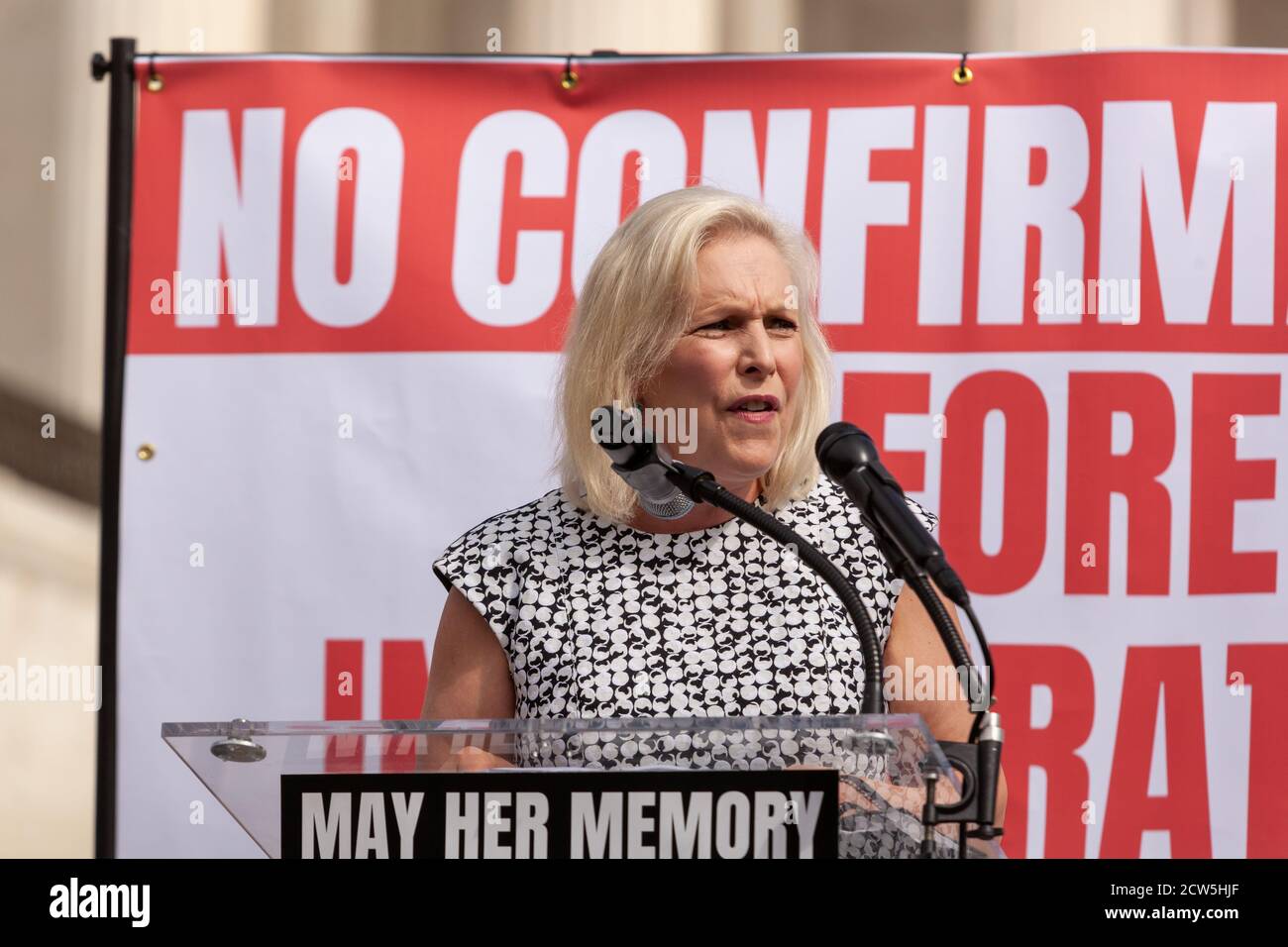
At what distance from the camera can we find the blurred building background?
10.8 feet

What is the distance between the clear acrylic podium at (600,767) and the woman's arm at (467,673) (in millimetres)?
493

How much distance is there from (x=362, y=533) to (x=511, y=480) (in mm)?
287

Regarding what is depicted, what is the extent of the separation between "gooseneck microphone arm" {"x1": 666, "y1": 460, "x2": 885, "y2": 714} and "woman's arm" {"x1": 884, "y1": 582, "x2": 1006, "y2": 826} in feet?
1.26

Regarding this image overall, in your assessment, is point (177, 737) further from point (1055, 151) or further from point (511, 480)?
point (1055, 151)

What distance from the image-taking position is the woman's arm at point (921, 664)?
191 cm

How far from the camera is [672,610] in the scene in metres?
2.05

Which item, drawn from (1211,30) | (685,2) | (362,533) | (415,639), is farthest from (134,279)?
(1211,30)

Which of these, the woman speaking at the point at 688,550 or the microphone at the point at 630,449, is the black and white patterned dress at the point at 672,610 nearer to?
the woman speaking at the point at 688,550

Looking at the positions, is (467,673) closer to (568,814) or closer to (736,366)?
(736,366)

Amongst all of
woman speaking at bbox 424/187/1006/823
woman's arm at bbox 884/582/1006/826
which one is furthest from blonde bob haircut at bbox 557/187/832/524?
woman's arm at bbox 884/582/1006/826

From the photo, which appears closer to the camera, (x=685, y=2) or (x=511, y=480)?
(x=511, y=480)

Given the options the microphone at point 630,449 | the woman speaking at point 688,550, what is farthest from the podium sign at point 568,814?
the woman speaking at point 688,550

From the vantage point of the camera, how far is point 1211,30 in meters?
3.30

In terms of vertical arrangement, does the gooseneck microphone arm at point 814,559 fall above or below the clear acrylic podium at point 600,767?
above
